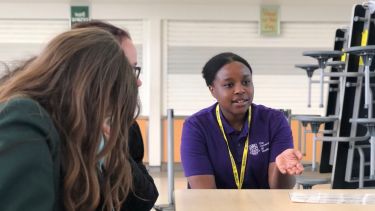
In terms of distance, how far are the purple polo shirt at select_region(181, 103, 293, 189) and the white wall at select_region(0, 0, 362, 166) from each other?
4810mm

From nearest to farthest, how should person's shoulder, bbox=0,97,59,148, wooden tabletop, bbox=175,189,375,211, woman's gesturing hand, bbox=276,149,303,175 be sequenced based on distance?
person's shoulder, bbox=0,97,59,148, wooden tabletop, bbox=175,189,375,211, woman's gesturing hand, bbox=276,149,303,175

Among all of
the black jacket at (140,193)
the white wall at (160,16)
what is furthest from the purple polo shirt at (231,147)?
the white wall at (160,16)

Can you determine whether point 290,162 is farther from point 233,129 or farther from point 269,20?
point 269,20

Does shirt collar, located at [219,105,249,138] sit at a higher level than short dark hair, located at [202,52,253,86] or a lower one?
lower

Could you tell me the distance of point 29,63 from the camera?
0.84 meters

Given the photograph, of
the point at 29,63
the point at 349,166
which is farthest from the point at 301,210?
the point at 349,166

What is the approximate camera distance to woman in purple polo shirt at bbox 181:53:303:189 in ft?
6.38

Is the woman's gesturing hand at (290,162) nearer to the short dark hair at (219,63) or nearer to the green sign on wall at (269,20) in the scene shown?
the short dark hair at (219,63)

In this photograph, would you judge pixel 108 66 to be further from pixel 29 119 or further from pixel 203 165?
pixel 203 165

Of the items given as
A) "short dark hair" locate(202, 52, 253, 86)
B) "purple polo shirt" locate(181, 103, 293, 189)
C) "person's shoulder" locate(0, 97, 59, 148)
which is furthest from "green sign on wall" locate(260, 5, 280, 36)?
"person's shoulder" locate(0, 97, 59, 148)

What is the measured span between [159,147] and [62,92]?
6.08 m

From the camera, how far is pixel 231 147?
6.47ft

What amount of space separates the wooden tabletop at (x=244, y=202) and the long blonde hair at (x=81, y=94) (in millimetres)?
527

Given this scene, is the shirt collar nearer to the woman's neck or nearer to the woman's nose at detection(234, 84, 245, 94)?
→ the woman's neck
